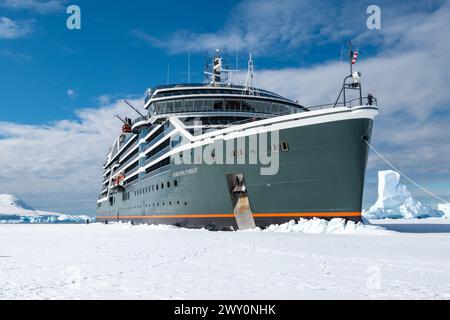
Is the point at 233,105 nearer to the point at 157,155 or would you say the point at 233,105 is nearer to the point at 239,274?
the point at 157,155

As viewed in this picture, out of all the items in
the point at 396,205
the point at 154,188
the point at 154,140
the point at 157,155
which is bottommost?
the point at 396,205

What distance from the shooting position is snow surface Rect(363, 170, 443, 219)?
82756 mm

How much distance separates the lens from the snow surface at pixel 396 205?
8276 cm

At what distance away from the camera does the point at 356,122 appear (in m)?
21.8

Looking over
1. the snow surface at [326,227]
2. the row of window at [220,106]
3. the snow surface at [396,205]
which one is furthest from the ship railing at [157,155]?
the snow surface at [396,205]

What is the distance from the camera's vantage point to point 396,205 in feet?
277

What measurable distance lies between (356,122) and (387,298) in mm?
16692

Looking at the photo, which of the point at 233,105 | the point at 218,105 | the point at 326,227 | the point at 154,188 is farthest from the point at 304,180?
the point at 154,188

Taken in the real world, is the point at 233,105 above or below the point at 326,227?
above

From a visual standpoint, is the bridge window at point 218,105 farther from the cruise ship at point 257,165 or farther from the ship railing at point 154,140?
the ship railing at point 154,140

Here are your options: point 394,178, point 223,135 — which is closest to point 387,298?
point 223,135

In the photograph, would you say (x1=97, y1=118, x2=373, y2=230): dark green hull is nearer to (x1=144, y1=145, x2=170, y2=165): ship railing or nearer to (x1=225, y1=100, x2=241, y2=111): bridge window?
(x1=144, y1=145, x2=170, y2=165): ship railing

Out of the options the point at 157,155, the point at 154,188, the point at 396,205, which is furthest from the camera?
the point at 396,205

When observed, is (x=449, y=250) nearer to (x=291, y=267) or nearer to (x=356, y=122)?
(x=291, y=267)
